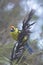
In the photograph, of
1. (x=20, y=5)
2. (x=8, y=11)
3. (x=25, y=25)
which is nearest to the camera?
(x=25, y=25)

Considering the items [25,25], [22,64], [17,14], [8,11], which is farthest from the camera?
[17,14]

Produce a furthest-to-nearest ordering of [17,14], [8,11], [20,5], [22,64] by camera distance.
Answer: [20,5]
[17,14]
[8,11]
[22,64]

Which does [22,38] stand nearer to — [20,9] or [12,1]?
[12,1]

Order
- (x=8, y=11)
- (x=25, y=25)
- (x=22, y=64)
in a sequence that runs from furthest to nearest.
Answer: (x=8, y=11)
(x=22, y=64)
(x=25, y=25)

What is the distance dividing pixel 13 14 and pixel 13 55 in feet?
6.96

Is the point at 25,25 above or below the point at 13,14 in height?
above

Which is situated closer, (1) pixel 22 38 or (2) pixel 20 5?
(1) pixel 22 38

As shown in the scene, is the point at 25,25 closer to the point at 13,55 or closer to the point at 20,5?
the point at 13,55

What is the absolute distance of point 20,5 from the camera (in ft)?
9.93

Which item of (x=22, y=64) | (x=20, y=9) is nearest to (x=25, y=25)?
(x=22, y=64)

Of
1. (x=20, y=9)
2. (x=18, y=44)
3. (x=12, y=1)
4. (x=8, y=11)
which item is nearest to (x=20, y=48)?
(x=18, y=44)

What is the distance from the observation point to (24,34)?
57 cm

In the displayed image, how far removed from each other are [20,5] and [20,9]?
0.13m

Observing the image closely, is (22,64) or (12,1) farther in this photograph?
(12,1)
